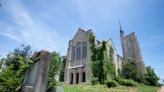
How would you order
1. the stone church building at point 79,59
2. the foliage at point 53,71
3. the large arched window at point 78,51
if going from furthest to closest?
the large arched window at point 78,51 < the stone church building at point 79,59 < the foliage at point 53,71

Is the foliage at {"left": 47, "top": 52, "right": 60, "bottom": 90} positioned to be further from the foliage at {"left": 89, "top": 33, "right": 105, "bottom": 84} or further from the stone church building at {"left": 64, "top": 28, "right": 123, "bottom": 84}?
the foliage at {"left": 89, "top": 33, "right": 105, "bottom": 84}

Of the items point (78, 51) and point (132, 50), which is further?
point (132, 50)

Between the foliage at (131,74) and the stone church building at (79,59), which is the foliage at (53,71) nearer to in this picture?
the stone church building at (79,59)

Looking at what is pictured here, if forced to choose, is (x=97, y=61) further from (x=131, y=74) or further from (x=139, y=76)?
(x=139, y=76)

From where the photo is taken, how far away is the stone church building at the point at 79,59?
24.0 meters

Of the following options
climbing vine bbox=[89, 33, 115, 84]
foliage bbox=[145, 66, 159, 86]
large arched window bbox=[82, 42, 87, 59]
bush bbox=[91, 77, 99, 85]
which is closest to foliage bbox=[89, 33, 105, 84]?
climbing vine bbox=[89, 33, 115, 84]

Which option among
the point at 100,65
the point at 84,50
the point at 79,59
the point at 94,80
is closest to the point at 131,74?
the point at 100,65

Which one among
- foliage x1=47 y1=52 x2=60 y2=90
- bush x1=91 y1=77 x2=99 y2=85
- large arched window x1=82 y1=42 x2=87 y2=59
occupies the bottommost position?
bush x1=91 y1=77 x2=99 y2=85

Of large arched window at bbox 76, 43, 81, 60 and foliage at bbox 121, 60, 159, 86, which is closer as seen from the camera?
large arched window at bbox 76, 43, 81, 60

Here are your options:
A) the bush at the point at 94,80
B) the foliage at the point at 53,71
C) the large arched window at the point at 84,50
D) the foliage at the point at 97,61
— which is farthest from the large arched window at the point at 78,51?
the foliage at the point at 53,71

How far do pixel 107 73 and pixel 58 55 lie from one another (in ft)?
44.4

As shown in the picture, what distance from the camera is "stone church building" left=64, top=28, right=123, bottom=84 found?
24034 millimetres

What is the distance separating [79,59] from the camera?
2606cm

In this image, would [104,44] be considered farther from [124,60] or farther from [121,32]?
[121,32]
